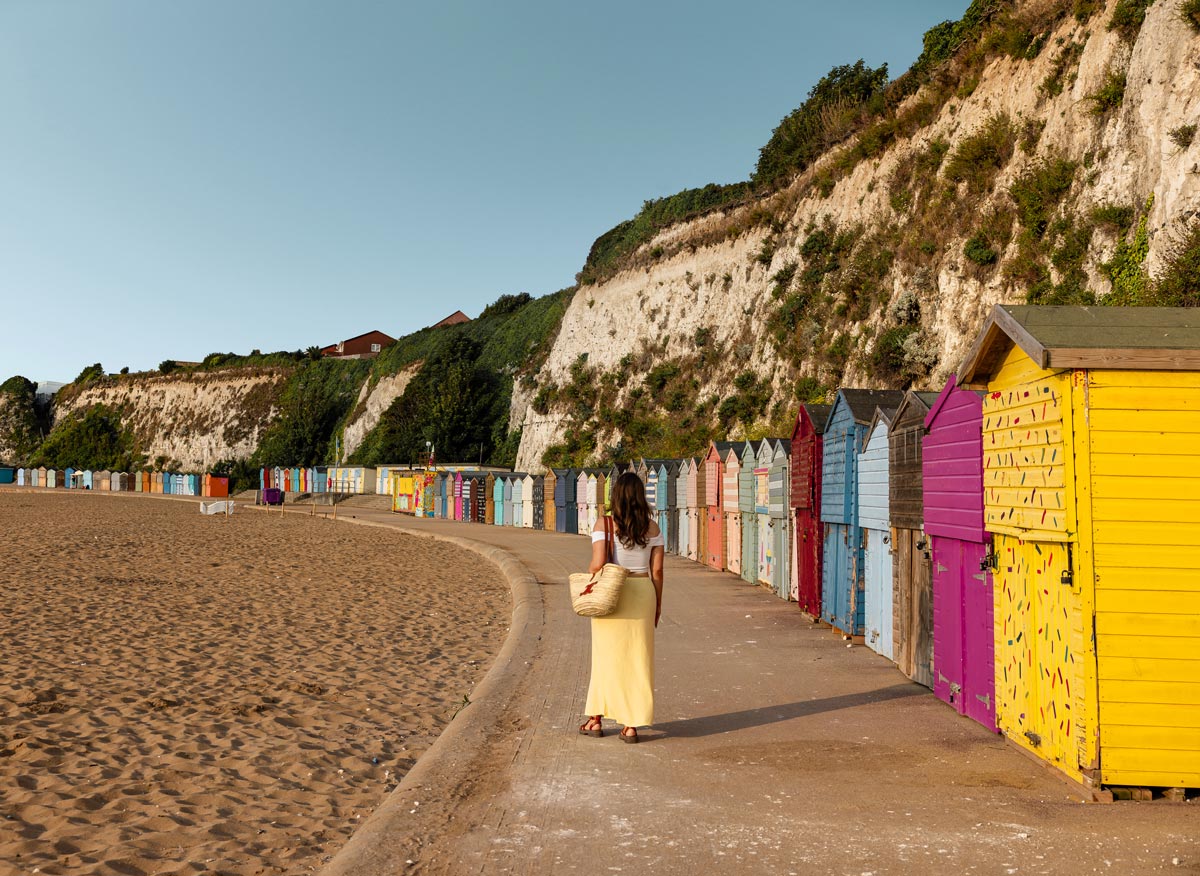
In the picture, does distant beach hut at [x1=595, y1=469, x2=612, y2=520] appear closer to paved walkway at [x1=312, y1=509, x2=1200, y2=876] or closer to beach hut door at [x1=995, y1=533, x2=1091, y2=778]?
paved walkway at [x1=312, y1=509, x2=1200, y2=876]

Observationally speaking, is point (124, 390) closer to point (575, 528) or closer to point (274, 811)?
point (575, 528)

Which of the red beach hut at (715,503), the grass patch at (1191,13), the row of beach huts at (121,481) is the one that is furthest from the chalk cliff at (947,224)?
the row of beach huts at (121,481)

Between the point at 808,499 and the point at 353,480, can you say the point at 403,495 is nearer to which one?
the point at 353,480

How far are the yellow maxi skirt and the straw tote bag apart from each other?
3.5 inches

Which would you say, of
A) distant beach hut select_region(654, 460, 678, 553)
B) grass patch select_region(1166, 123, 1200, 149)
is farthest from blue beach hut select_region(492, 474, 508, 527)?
grass patch select_region(1166, 123, 1200, 149)

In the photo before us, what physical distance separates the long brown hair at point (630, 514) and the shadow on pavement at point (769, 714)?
1310 millimetres

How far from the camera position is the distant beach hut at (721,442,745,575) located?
1725 cm

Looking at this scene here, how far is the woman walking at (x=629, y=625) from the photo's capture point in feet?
20.1

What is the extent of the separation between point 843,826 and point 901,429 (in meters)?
4.55

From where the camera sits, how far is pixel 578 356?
187 ft

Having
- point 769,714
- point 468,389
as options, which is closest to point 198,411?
point 468,389

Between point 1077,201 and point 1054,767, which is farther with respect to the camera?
point 1077,201

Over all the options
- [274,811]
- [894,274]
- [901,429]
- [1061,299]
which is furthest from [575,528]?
[274,811]

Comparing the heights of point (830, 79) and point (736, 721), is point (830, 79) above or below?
above
